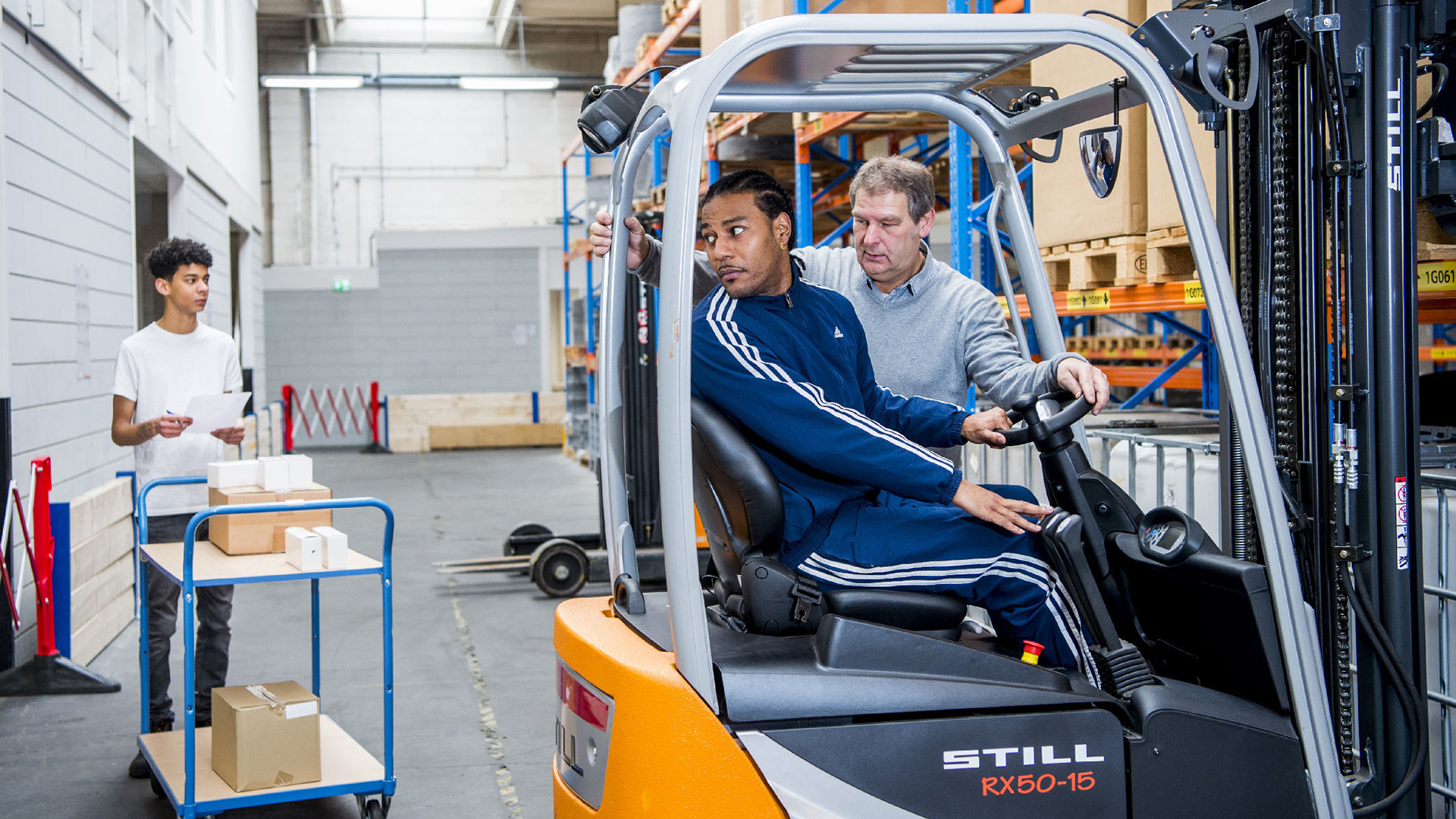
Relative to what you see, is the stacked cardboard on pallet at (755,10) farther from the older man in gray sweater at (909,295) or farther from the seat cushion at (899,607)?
the seat cushion at (899,607)

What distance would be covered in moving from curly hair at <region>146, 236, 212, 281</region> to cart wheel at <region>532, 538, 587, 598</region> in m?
3.85

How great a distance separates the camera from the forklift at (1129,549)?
236 cm

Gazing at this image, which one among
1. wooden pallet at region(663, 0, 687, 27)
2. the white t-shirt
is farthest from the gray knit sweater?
wooden pallet at region(663, 0, 687, 27)

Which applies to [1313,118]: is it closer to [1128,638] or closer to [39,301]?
[1128,638]

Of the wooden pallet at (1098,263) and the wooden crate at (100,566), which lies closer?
the wooden pallet at (1098,263)

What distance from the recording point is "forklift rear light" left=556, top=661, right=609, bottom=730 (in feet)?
8.50

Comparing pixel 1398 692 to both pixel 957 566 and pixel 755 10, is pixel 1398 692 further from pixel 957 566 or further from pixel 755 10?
pixel 755 10

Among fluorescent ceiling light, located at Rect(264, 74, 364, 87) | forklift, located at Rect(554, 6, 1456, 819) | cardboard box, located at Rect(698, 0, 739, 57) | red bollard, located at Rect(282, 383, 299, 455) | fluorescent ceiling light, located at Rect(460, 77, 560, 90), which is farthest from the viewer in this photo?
red bollard, located at Rect(282, 383, 299, 455)

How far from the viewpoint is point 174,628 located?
197 inches

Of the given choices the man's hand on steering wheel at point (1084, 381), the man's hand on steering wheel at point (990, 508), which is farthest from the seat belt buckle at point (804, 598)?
the man's hand on steering wheel at point (1084, 381)

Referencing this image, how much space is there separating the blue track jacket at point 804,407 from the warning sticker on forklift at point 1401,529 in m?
0.96

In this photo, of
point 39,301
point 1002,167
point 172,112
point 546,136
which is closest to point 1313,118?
point 1002,167

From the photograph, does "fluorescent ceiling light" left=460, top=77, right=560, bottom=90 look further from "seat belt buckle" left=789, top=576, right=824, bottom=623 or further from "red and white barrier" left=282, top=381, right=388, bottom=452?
"seat belt buckle" left=789, top=576, right=824, bottom=623

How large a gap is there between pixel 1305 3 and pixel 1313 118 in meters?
0.25
